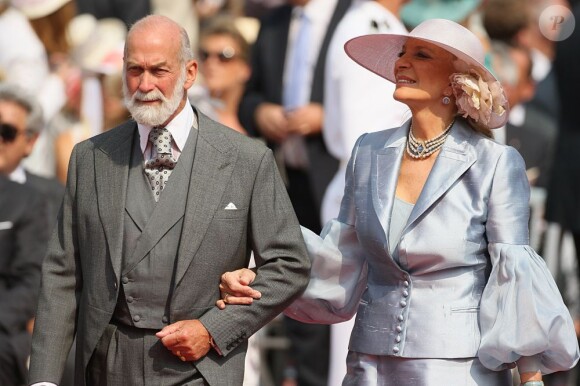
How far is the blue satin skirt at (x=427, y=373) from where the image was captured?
20.1 feet

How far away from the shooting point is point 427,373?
20.1 ft

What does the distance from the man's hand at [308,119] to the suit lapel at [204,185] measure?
3173mm

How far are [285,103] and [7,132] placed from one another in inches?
75.8

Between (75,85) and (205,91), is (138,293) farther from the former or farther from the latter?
(75,85)

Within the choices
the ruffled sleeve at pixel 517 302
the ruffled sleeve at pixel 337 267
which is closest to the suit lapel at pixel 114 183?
the ruffled sleeve at pixel 337 267

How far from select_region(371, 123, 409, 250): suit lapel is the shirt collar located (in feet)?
2.62

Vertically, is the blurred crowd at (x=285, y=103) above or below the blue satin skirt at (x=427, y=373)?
above

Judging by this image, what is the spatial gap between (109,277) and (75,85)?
524cm

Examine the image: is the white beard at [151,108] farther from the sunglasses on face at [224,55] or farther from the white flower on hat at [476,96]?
the sunglasses on face at [224,55]

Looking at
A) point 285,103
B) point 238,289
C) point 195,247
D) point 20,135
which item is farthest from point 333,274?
point 285,103

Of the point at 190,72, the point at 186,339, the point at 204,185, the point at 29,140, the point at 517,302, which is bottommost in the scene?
the point at 186,339

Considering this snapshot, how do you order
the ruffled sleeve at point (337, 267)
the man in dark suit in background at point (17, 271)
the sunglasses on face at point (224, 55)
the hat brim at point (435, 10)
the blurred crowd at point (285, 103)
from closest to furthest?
the ruffled sleeve at point (337, 267) → the man in dark suit in background at point (17, 271) → the blurred crowd at point (285, 103) → the hat brim at point (435, 10) → the sunglasses on face at point (224, 55)

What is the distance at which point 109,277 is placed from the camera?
6137 millimetres

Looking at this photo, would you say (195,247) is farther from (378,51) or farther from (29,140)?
(29,140)
